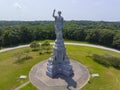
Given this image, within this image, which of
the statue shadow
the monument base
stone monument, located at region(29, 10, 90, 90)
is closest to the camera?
the monument base

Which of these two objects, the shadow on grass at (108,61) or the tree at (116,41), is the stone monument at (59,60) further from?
the tree at (116,41)

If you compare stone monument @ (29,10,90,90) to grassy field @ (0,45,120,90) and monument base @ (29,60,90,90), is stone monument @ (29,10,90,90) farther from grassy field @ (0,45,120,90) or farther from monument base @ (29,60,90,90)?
grassy field @ (0,45,120,90)

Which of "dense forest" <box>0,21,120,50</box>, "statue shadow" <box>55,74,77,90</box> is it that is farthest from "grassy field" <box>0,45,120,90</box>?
"dense forest" <box>0,21,120,50</box>

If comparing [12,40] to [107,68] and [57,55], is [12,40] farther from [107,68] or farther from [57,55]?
[107,68]

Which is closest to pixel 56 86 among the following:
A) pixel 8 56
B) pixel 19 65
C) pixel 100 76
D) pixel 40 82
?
pixel 40 82

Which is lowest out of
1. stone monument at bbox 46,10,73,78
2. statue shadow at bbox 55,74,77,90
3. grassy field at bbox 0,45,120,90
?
grassy field at bbox 0,45,120,90
